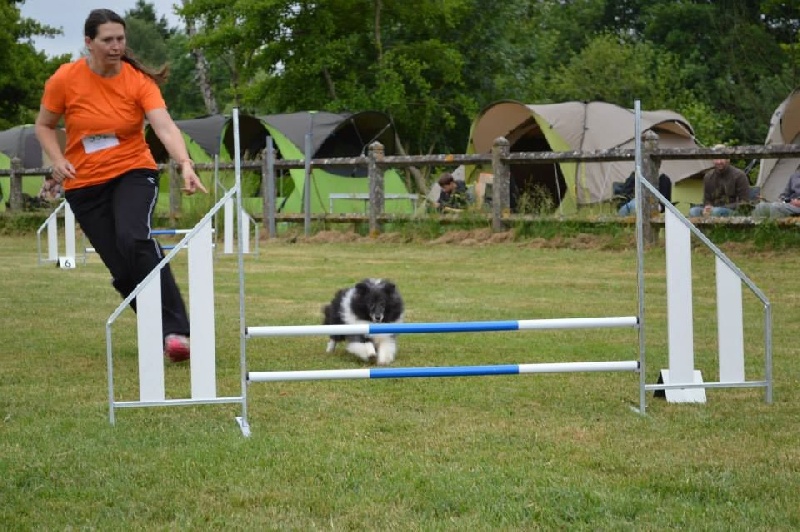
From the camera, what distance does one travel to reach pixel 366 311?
23.2 ft

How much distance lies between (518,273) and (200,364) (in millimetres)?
7110

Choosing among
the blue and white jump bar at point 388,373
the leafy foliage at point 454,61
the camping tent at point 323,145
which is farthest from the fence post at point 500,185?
the leafy foliage at point 454,61

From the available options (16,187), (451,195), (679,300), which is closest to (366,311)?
(679,300)

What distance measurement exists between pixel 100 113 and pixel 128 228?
0.59 metres

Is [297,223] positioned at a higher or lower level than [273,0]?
lower

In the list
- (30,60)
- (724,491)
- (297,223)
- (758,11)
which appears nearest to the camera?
(724,491)

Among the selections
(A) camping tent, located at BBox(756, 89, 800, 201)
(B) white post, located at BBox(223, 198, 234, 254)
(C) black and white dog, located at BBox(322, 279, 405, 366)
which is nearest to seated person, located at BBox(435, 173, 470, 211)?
(B) white post, located at BBox(223, 198, 234, 254)

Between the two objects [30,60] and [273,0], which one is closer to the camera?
[273,0]

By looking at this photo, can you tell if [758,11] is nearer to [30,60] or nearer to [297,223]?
[30,60]

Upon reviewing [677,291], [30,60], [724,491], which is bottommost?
[724,491]

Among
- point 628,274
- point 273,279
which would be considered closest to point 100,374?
point 273,279

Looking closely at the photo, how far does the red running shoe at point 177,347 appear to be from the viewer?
243 inches

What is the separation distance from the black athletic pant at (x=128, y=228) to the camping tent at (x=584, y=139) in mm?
12501

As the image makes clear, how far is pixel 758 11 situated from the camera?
44500 mm
